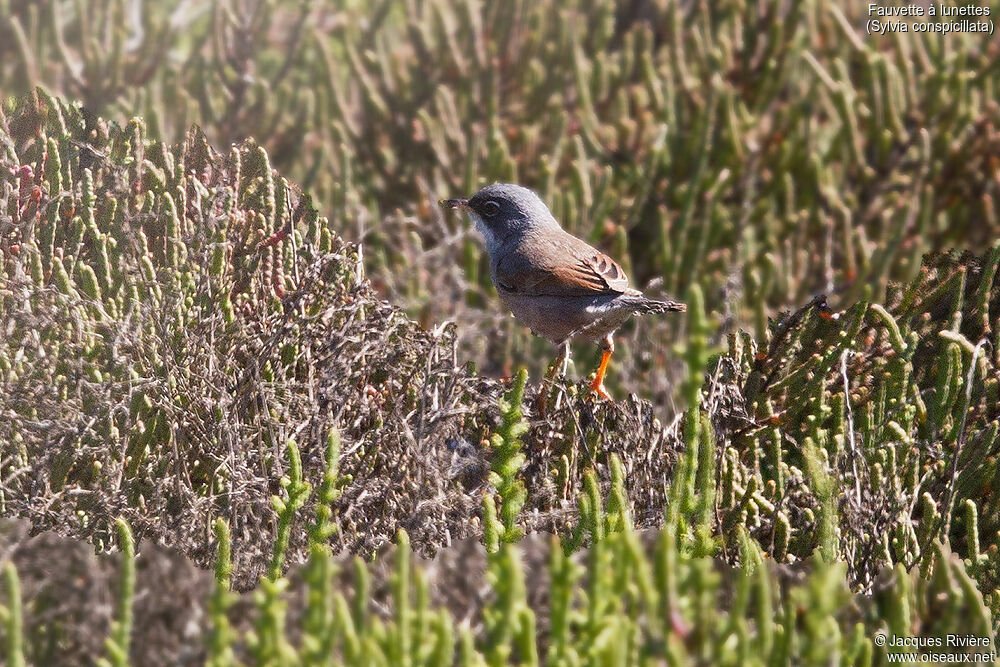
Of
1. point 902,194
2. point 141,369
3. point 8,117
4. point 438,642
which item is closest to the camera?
point 438,642

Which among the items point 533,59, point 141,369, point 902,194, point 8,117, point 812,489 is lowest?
point 812,489

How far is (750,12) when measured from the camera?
859 centimetres

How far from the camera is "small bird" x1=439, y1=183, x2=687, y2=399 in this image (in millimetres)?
→ 4867

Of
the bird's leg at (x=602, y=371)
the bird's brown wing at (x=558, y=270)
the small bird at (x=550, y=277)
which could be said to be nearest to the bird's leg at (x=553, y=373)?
the small bird at (x=550, y=277)

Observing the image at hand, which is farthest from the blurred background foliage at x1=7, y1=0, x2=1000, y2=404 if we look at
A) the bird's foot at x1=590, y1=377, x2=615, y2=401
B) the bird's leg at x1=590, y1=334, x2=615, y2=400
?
the bird's foot at x1=590, y1=377, x2=615, y2=401

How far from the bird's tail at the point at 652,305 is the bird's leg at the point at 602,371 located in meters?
0.20

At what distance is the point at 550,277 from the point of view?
511cm

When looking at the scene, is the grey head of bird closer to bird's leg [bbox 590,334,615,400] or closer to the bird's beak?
the bird's beak

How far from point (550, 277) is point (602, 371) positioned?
2.54 feet

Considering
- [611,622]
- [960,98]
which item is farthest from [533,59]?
[611,622]

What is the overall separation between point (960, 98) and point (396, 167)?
11.9 ft

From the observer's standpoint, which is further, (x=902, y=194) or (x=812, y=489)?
(x=902, y=194)

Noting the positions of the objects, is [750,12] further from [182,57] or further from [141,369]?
[141,369]

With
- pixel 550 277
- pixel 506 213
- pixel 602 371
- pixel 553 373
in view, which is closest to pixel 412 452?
pixel 553 373
